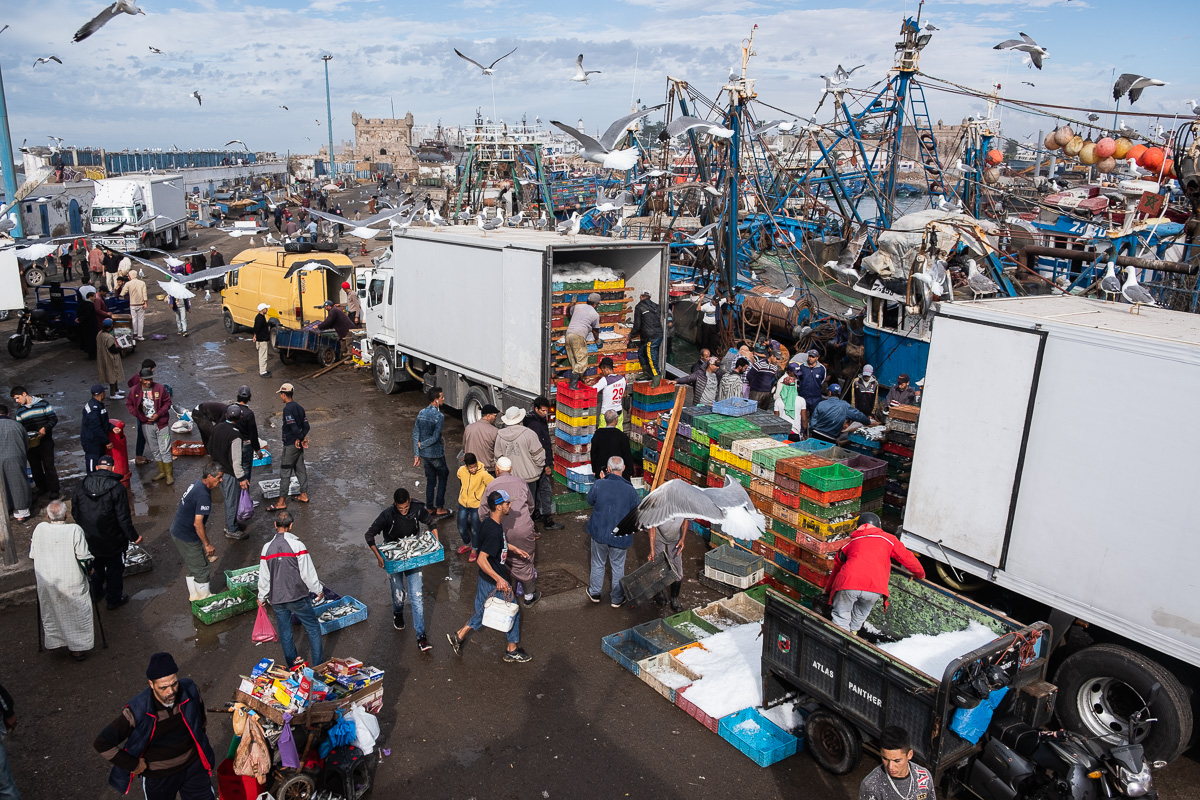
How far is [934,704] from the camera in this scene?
16.4 feet

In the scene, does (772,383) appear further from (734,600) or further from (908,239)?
(734,600)

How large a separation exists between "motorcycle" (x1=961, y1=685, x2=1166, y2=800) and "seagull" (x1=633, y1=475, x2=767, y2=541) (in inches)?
99.0

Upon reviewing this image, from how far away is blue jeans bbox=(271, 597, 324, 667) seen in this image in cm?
646

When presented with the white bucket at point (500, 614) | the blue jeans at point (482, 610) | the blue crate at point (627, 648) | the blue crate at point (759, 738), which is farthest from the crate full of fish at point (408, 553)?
the blue crate at point (759, 738)

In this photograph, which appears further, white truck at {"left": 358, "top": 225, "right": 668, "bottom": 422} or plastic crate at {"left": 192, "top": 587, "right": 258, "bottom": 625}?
white truck at {"left": 358, "top": 225, "right": 668, "bottom": 422}

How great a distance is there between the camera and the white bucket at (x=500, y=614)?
22.8 ft

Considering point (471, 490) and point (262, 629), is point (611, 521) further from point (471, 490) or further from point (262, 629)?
point (262, 629)

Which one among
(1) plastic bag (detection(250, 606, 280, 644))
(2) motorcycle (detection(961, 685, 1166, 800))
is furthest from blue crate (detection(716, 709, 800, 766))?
(1) plastic bag (detection(250, 606, 280, 644))

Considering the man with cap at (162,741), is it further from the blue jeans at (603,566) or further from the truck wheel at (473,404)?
the truck wheel at (473,404)

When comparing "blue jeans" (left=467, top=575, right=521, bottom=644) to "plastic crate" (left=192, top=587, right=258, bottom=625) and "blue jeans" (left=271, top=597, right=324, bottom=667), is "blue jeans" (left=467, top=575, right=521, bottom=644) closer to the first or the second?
"blue jeans" (left=271, top=597, right=324, bottom=667)

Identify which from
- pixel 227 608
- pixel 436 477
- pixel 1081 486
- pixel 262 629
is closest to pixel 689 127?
pixel 436 477

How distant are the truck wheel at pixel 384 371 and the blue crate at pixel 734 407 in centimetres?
782

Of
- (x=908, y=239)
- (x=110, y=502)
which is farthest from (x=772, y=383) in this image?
(x=110, y=502)

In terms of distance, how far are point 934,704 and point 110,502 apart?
724 cm
